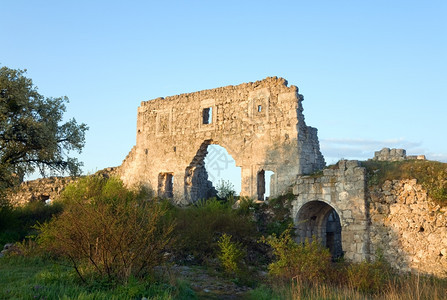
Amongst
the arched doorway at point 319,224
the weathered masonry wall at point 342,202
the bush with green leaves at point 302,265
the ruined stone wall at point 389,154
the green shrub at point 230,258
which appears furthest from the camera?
the ruined stone wall at point 389,154

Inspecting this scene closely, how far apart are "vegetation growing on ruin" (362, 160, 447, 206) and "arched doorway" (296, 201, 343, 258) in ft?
7.74

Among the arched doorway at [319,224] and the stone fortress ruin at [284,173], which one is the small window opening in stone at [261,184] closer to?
the stone fortress ruin at [284,173]

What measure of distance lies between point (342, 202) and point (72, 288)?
927cm

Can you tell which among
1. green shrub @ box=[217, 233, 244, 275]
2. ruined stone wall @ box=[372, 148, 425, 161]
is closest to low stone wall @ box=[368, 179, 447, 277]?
ruined stone wall @ box=[372, 148, 425, 161]

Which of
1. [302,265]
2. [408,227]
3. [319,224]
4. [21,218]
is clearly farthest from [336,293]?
[21,218]

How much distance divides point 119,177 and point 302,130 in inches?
352

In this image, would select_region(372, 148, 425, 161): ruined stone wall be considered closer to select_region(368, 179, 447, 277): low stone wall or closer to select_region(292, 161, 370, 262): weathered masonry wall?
select_region(292, 161, 370, 262): weathered masonry wall

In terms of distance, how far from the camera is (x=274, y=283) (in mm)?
9789

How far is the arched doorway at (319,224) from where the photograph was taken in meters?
15.3

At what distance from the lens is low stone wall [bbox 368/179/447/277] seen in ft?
39.9

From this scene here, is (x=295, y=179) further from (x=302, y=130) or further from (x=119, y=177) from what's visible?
(x=119, y=177)

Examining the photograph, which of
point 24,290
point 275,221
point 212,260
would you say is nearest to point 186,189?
point 275,221

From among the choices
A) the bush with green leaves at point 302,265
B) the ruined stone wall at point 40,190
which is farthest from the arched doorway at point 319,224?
the ruined stone wall at point 40,190

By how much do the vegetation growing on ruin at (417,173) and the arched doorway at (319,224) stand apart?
7.74ft
